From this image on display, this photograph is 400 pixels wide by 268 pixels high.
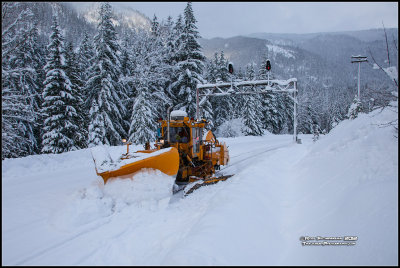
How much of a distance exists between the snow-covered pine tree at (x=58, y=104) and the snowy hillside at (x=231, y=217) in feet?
39.7

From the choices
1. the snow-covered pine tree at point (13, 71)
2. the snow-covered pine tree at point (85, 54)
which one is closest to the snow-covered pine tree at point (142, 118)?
the snow-covered pine tree at point (85, 54)

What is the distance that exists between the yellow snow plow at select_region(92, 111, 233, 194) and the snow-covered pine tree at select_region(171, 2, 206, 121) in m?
13.9

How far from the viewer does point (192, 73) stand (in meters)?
24.7

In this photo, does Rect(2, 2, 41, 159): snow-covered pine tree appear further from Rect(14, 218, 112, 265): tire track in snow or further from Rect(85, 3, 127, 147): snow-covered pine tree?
Rect(85, 3, 127, 147): snow-covered pine tree

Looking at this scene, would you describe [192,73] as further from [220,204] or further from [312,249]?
[312,249]

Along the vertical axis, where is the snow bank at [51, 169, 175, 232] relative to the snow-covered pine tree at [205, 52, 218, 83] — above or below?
below

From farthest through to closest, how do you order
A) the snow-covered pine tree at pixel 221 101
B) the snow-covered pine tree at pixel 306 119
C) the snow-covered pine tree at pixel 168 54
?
the snow-covered pine tree at pixel 306 119 → the snow-covered pine tree at pixel 221 101 → the snow-covered pine tree at pixel 168 54

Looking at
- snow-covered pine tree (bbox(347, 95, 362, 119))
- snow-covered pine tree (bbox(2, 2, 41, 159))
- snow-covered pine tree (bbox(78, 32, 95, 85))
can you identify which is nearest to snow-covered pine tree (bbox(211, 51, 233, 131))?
snow-covered pine tree (bbox(78, 32, 95, 85))

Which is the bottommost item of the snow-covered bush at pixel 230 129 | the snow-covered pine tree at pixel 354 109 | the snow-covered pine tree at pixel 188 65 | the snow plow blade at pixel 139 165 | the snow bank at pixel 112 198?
the snow-covered bush at pixel 230 129

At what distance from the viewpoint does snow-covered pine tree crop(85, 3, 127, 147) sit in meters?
20.6

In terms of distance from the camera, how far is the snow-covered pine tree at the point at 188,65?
80.3 feet

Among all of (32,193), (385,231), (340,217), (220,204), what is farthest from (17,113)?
(385,231)

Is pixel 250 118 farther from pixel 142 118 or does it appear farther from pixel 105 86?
pixel 105 86

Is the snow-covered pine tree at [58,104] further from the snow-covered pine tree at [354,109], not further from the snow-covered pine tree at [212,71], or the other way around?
the snow-covered pine tree at [212,71]
